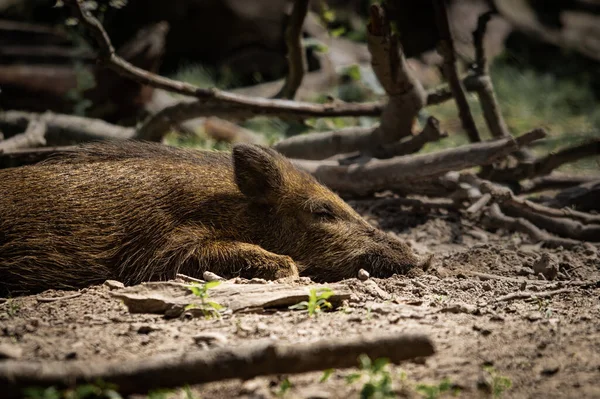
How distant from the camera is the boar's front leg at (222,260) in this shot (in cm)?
Result: 408

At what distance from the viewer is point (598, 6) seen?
1330cm

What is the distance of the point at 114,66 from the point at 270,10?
788cm

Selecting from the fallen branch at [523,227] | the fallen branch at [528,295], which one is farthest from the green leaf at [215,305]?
the fallen branch at [523,227]

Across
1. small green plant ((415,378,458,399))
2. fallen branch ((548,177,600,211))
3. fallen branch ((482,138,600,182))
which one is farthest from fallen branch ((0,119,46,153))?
fallen branch ((548,177,600,211))

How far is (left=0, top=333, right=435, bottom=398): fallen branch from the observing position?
203 centimetres

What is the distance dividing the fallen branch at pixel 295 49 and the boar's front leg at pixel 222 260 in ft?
10.5

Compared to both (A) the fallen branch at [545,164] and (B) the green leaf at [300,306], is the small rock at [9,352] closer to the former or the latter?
(B) the green leaf at [300,306]

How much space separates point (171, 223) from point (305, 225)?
0.93 metres

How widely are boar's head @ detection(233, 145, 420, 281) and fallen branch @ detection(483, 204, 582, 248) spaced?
58.6 inches

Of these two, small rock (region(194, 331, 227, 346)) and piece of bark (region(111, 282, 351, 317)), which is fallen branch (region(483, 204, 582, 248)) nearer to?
piece of bark (region(111, 282, 351, 317))

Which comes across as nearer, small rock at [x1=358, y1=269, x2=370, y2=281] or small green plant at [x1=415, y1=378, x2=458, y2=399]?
small green plant at [x1=415, y1=378, x2=458, y2=399]

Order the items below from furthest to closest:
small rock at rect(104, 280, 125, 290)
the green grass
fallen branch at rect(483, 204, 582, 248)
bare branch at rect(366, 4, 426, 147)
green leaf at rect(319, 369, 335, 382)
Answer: the green grass
bare branch at rect(366, 4, 426, 147)
fallen branch at rect(483, 204, 582, 248)
small rock at rect(104, 280, 125, 290)
green leaf at rect(319, 369, 335, 382)

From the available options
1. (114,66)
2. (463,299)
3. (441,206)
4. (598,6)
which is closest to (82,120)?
(114,66)

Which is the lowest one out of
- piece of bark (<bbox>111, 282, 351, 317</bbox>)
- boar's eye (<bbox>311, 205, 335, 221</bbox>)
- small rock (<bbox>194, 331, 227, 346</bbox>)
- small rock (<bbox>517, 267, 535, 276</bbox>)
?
small rock (<bbox>517, 267, 535, 276</bbox>)
